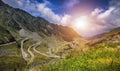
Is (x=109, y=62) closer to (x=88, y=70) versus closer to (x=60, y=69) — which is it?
(x=88, y=70)

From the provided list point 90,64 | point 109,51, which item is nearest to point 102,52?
point 109,51

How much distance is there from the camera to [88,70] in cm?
4484

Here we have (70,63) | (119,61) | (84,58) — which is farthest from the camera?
(84,58)

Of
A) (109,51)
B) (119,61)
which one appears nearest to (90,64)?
(119,61)

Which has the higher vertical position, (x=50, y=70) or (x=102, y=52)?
(x=102, y=52)

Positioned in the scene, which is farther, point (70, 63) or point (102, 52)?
point (102, 52)

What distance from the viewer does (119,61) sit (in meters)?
46.2

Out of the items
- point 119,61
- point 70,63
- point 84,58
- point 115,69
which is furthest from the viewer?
point 84,58

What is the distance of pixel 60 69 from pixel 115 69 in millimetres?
11277

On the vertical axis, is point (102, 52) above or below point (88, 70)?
above

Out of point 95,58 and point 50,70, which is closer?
point 50,70

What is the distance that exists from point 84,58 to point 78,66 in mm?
7320

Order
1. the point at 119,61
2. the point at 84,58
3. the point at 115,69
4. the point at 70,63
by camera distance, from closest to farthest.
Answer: the point at 115,69
the point at 119,61
the point at 70,63
the point at 84,58

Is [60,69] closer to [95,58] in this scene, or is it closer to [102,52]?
[95,58]
